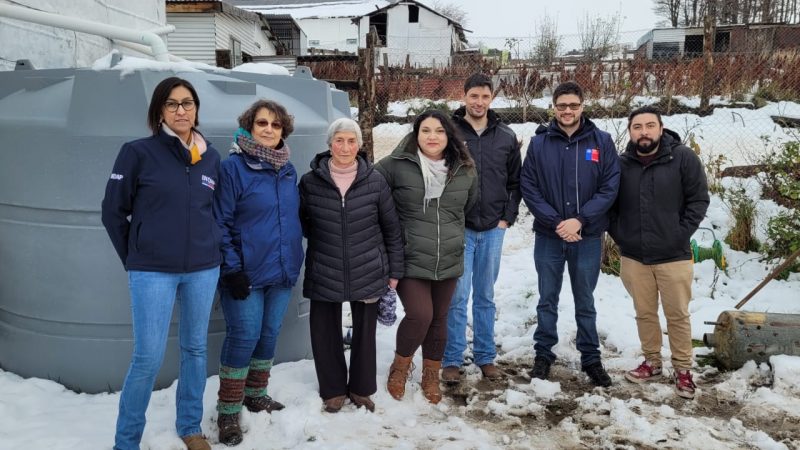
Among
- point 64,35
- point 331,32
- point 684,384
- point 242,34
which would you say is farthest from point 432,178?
point 331,32

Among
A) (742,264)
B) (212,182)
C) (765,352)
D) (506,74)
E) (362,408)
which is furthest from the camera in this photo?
(506,74)

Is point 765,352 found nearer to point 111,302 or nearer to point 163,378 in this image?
point 163,378

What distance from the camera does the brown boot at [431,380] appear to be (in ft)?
12.0

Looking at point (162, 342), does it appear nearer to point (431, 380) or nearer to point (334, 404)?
point (334, 404)

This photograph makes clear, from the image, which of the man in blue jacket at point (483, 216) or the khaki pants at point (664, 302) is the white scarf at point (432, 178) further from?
the khaki pants at point (664, 302)

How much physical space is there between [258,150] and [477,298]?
5.94ft

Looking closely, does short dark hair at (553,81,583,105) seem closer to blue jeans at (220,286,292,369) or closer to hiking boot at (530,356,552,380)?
hiking boot at (530,356,552,380)

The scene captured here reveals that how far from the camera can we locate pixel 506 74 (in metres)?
13.8

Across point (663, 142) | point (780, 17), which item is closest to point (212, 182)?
point (663, 142)

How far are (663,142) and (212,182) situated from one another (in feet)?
8.64

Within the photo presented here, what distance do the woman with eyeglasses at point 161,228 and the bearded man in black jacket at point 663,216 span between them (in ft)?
8.17

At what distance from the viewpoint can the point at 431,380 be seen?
3684 millimetres

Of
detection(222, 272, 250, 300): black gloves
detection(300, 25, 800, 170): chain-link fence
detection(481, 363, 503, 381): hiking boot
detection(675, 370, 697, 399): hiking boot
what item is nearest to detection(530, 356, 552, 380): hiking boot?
detection(481, 363, 503, 381): hiking boot

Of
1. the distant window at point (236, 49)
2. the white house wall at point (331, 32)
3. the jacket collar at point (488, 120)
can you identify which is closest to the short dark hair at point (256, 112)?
the jacket collar at point (488, 120)
